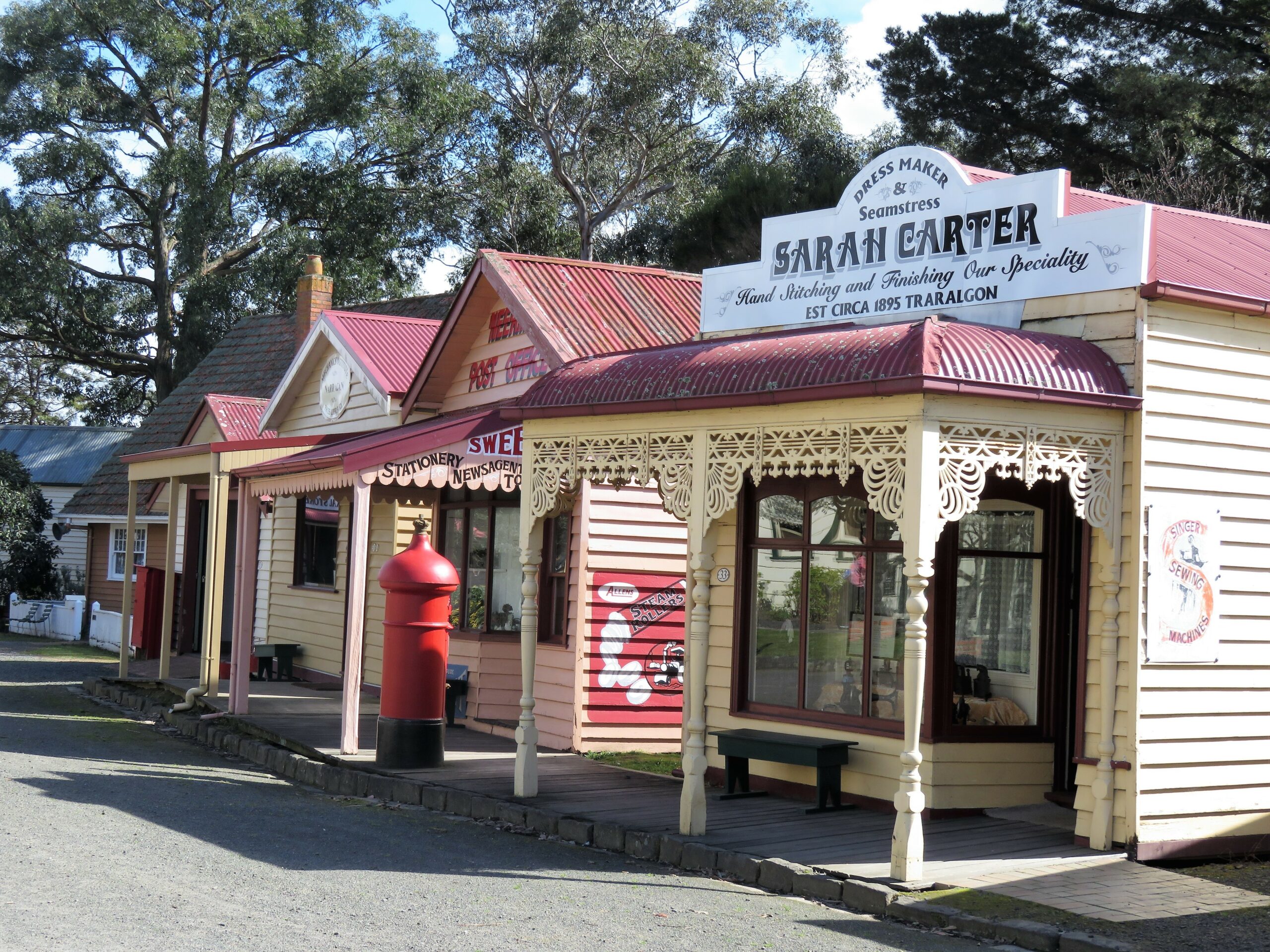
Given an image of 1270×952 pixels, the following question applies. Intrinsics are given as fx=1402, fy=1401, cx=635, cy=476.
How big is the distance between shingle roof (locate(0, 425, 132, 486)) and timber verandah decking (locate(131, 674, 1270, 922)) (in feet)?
103

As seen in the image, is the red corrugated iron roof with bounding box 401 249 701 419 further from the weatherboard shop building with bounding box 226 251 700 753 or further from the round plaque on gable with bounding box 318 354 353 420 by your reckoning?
the round plaque on gable with bounding box 318 354 353 420

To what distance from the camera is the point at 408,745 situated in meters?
12.1

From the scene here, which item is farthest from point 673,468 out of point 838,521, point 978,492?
point 978,492

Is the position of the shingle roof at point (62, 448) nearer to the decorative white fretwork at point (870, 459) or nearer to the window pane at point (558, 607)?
the window pane at point (558, 607)

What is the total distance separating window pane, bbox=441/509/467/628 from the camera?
1587cm

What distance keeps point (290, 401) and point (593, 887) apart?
46.7 ft

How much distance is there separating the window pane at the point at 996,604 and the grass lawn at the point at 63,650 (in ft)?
62.3

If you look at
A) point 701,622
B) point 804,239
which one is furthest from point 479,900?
point 804,239

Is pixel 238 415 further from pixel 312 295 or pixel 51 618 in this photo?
pixel 51 618

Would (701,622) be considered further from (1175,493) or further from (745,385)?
(1175,493)

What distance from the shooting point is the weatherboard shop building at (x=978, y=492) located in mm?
8453

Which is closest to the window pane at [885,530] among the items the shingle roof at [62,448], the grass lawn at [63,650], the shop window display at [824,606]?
the shop window display at [824,606]

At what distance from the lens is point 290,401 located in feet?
68.8

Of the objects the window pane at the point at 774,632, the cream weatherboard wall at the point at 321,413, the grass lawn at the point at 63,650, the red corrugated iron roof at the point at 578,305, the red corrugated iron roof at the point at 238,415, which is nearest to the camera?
the window pane at the point at 774,632
